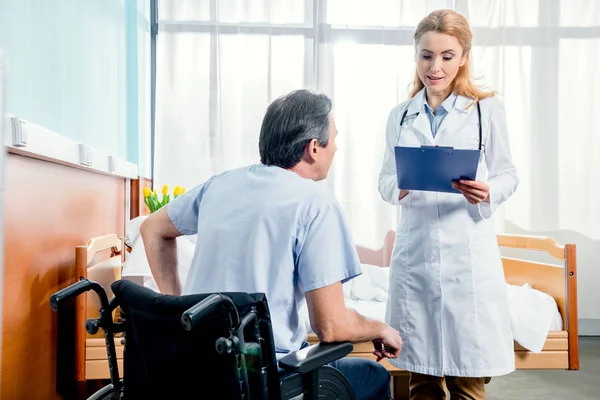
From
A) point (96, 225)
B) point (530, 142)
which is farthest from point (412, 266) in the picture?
point (530, 142)

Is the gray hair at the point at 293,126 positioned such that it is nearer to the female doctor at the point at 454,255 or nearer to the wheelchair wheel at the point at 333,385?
the wheelchair wheel at the point at 333,385

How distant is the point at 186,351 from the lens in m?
0.95

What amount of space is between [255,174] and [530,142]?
3012mm

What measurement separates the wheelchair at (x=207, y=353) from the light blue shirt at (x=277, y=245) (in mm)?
122

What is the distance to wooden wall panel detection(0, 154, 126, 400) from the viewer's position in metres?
1.29

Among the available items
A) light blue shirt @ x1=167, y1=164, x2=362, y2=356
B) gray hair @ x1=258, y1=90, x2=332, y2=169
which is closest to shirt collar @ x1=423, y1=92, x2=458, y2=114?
gray hair @ x1=258, y1=90, x2=332, y2=169

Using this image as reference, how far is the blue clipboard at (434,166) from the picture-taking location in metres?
1.41

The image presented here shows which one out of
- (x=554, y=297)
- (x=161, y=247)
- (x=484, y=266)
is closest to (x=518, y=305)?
(x=554, y=297)

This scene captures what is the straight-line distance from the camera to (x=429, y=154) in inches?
56.1

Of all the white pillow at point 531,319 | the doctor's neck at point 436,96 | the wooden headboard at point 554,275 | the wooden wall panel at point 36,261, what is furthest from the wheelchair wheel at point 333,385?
the wooden headboard at point 554,275

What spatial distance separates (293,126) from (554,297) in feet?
5.08

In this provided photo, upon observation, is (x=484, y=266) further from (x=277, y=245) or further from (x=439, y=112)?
(x=277, y=245)

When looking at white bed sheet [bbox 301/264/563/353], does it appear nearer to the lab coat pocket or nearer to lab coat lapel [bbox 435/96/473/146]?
the lab coat pocket

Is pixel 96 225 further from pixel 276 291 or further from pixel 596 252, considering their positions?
pixel 596 252
